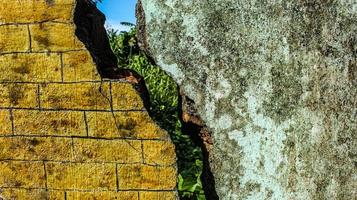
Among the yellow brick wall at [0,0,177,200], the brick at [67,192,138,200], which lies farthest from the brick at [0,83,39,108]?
the brick at [67,192,138,200]

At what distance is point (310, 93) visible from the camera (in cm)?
256

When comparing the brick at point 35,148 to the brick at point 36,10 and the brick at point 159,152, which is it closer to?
the brick at point 159,152

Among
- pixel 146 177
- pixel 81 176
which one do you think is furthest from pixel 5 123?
pixel 146 177

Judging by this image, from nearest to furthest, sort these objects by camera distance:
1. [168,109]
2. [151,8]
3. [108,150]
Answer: [151,8]
[108,150]
[168,109]

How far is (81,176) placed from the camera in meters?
2.64

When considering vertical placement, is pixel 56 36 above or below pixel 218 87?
above

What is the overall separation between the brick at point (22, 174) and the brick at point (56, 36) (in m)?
0.44

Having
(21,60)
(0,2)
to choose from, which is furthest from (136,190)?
(0,2)

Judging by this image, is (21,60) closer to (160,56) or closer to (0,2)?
(0,2)

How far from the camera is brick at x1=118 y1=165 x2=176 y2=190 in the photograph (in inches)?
103

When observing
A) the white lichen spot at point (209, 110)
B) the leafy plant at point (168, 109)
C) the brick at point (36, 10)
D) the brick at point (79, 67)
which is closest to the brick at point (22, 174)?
the brick at point (79, 67)

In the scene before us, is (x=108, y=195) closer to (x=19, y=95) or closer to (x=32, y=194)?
(x=32, y=194)

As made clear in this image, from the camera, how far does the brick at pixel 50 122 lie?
259 cm

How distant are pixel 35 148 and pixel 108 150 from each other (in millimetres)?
270
